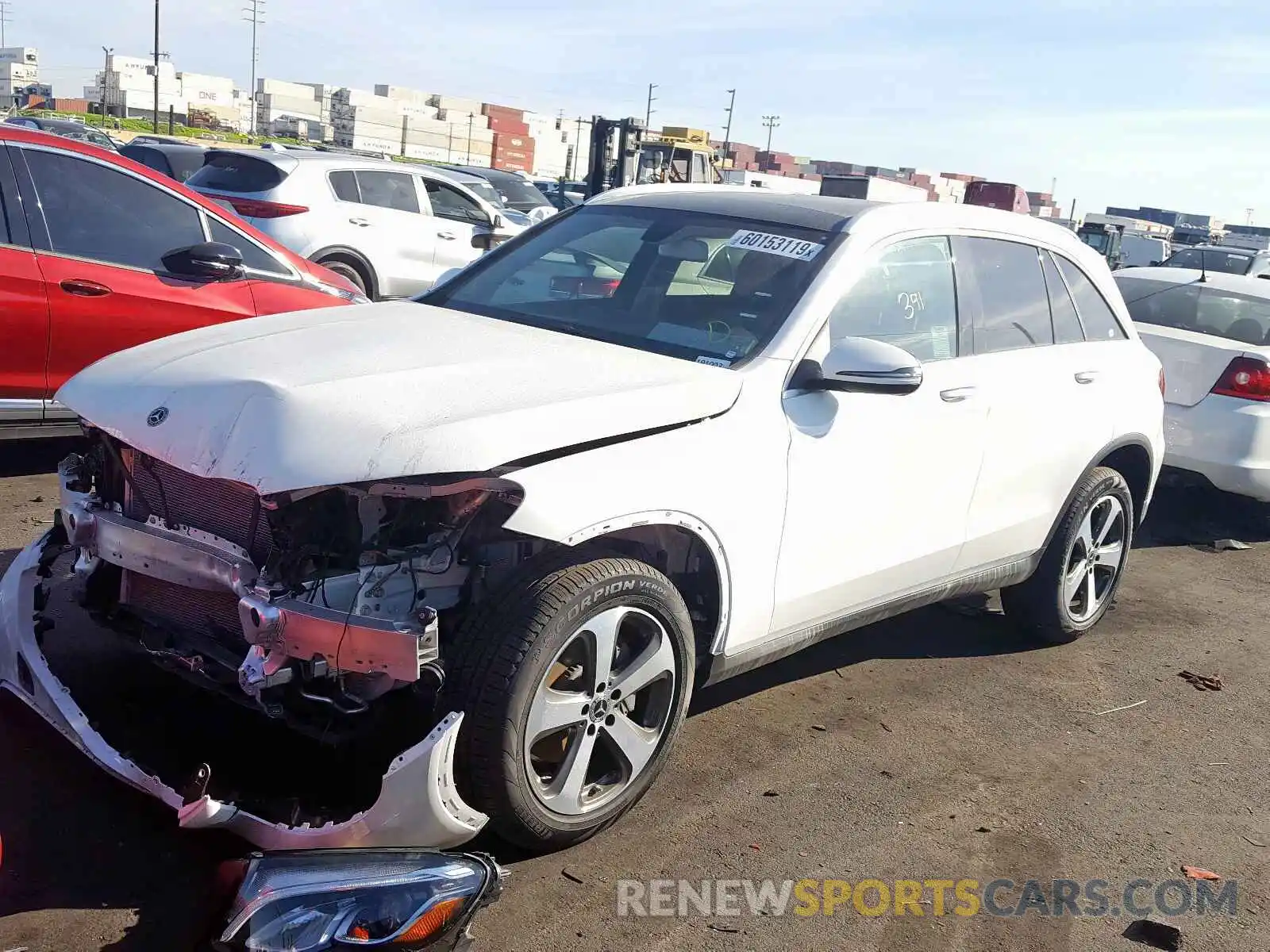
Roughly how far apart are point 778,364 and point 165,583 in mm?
1884

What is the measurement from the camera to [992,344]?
15.1 feet

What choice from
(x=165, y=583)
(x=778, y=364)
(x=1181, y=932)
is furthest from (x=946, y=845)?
(x=165, y=583)

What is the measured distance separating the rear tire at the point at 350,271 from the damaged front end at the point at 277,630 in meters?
8.32

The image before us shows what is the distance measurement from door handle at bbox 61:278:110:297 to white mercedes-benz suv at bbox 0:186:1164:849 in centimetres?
208

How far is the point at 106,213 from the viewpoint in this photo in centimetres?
612

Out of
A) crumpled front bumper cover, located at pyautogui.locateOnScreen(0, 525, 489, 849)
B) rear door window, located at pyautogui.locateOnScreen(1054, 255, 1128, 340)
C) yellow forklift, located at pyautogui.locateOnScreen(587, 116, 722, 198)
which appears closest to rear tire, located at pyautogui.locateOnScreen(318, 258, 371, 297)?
yellow forklift, located at pyautogui.locateOnScreen(587, 116, 722, 198)

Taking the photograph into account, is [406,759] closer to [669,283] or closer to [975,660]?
[669,283]

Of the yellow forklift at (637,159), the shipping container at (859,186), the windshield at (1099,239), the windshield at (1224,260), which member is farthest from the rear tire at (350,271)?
the windshield at (1099,239)

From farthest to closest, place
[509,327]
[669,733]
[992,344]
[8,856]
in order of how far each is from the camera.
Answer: [992,344] → [509,327] → [669,733] → [8,856]

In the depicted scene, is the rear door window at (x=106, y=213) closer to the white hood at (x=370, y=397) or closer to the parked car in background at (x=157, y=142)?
the white hood at (x=370, y=397)

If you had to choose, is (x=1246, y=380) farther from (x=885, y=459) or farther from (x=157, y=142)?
(x=157, y=142)

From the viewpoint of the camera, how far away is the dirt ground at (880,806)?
9.98 ft

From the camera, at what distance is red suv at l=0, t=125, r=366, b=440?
5.77 meters

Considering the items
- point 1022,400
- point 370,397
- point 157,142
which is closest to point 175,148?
point 157,142
